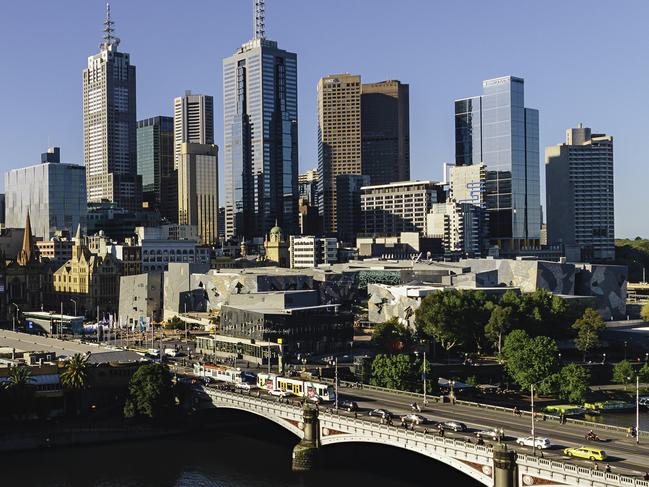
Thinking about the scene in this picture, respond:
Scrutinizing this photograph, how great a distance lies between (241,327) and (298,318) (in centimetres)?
1070

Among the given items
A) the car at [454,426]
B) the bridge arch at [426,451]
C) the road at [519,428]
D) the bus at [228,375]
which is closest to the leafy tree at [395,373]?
the road at [519,428]

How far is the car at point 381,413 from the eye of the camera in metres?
107

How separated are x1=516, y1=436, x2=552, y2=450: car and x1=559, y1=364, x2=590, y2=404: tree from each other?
4833 centimetres

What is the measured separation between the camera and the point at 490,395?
150 metres

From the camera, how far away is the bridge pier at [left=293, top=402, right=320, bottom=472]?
109 m

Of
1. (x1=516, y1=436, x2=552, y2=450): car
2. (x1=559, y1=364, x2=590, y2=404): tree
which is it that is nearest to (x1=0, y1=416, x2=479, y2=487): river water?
(x1=516, y1=436, x2=552, y2=450): car

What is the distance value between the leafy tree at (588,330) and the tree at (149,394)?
267 feet

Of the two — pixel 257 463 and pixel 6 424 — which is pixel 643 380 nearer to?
pixel 257 463

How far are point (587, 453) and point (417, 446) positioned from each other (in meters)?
16.5

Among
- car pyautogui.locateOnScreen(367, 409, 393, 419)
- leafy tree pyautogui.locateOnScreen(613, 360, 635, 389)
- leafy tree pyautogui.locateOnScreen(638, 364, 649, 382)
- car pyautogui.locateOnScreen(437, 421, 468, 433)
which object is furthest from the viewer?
leafy tree pyautogui.locateOnScreen(613, 360, 635, 389)

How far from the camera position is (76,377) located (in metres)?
133

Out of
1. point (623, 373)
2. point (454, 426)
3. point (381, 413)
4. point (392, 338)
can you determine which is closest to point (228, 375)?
point (381, 413)

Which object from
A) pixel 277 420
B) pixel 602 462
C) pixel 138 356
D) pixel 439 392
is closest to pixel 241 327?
pixel 138 356

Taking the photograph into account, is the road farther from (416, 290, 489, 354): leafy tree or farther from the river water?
(416, 290, 489, 354): leafy tree
